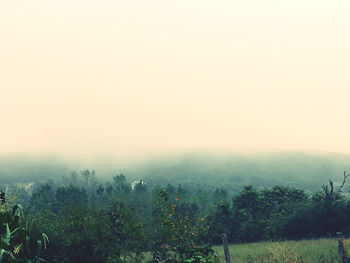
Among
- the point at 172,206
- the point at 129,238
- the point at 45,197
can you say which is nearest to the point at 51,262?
the point at 129,238

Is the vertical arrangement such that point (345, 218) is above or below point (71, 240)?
below

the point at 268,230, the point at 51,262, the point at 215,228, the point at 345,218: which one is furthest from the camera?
the point at 215,228

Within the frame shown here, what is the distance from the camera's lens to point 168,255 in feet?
89.7

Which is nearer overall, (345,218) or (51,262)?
(51,262)

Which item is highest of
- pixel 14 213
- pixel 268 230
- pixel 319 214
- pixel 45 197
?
pixel 14 213

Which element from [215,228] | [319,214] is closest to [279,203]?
[215,228]

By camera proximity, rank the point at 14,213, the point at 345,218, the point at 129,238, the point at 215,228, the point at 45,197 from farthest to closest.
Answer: the point at 45,197 → the point at 215,228 → the point at 345,218 → the point at 129,238 → the point at 14,213

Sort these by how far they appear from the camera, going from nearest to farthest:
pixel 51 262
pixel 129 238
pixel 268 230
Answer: pixel 51 262
pixel 129 238
pixel 268 230

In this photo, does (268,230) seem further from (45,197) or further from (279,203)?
(45,197)

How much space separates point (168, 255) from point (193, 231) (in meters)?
3.60

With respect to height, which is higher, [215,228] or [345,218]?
[345,218]

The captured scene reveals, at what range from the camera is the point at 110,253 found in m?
24.2

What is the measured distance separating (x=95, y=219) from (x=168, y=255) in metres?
6.57

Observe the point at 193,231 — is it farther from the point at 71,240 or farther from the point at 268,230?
the point at 268,230
